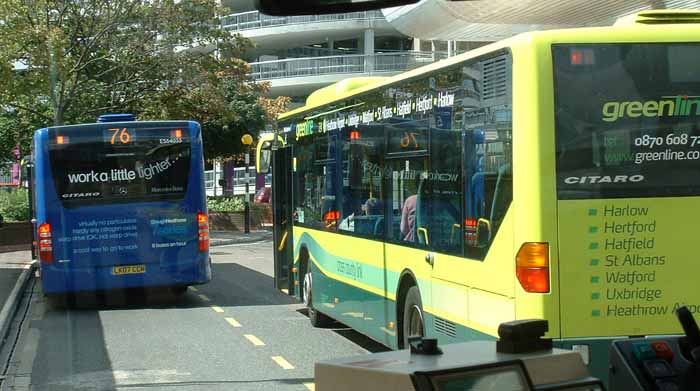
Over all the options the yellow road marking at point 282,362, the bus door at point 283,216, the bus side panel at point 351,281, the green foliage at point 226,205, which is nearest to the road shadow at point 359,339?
the bus side panel at point 351,281

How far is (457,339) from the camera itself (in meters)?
8.43

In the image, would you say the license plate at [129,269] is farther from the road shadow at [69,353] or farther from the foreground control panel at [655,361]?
the foreground control panel at [655,361]

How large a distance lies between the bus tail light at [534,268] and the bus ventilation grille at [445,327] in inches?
55.3

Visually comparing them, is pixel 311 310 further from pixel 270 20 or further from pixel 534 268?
pixel 270 20

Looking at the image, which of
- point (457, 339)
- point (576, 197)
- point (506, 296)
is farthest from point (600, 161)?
point (457, 339)

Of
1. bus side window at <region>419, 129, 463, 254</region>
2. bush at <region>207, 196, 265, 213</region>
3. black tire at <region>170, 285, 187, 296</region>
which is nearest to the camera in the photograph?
bus side window at <region>419, 129, 463, 254</region>

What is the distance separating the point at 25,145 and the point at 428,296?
33.7 m

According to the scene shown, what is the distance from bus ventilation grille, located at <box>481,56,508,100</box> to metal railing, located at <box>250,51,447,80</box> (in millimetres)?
46078

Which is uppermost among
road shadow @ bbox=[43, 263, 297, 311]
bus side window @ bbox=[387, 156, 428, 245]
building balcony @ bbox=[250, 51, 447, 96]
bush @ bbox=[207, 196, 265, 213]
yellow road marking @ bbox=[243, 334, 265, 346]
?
building balcony @ bbox=[250, 51, 447, 96]

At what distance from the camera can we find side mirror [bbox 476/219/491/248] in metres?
7.79

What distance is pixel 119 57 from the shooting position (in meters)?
32.2

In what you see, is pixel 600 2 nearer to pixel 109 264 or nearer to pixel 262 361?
pixel 109 264

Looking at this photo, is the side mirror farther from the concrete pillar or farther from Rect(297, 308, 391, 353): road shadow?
the concrete pillar

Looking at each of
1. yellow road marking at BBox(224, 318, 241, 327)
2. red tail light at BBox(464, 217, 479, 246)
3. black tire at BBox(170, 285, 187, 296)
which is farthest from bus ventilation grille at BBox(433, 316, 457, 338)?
black tire at BBox(170, 285, 187, 296)
